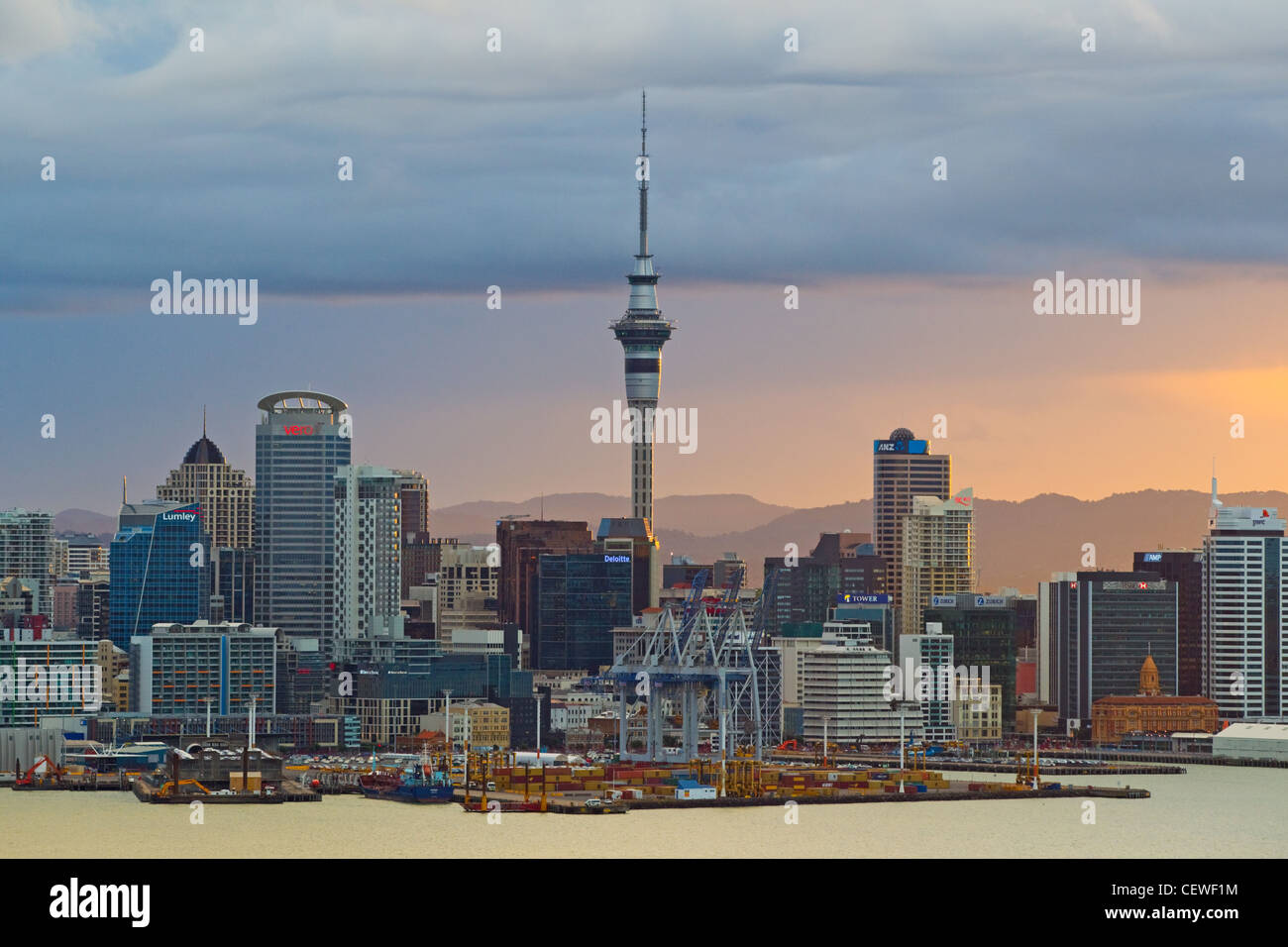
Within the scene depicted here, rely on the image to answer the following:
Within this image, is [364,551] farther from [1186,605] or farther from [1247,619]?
[1247,619]

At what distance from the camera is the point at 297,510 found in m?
134

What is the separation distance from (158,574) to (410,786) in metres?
54.0

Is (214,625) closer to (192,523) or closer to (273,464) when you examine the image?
(192,523)

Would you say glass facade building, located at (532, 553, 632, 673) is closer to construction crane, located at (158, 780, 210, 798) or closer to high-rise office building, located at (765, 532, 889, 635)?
high-rise office building, located at (765, 532, 889, 635)

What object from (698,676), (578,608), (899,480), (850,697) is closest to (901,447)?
(899,480)

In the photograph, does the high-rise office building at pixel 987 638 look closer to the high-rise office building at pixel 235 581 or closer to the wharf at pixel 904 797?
the wharf at pixel 904 797

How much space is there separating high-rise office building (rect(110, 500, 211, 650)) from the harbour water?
1900 inches

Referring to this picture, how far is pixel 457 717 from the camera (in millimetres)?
102375

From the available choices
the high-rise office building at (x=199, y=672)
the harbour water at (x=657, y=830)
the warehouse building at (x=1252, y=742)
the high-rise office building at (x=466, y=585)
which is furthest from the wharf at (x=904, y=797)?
the high-rise office building at (x=466, y=585)

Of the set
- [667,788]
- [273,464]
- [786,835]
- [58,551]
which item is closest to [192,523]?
[273,464]

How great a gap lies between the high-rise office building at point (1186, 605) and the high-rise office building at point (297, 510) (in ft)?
146
